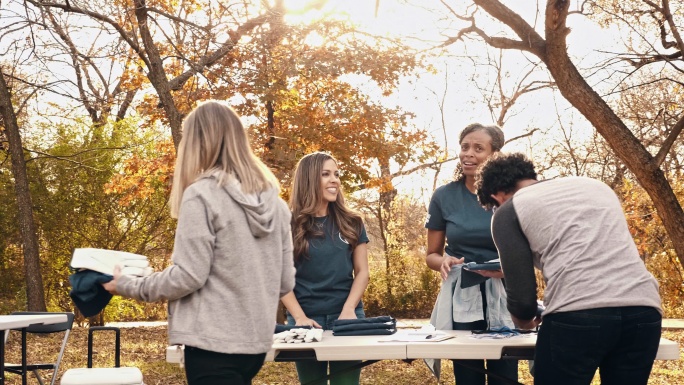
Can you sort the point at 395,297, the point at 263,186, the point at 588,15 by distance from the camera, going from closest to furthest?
the point at 263,186 < the point at 588,15 < the point at 395,297

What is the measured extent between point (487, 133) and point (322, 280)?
102cm

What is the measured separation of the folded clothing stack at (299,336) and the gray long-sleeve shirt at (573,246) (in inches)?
39.5

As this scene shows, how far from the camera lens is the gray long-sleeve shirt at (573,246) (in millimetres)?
2627

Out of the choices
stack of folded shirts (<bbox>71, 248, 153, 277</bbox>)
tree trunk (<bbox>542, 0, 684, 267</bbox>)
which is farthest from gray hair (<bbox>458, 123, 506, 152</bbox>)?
tree trunk (<bbox>542, 0, 684, 267</bbox>)

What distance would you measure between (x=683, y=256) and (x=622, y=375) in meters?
6.28

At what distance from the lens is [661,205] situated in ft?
27.6

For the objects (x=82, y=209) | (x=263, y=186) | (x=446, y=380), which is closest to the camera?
(x=263, y=186)

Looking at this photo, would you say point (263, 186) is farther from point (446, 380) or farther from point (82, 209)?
point (82, 209)

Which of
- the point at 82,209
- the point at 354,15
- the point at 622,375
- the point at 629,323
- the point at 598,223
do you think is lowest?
the point at 622,375

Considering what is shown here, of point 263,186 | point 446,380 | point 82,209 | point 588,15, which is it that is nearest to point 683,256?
point 446,380

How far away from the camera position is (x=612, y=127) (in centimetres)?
830

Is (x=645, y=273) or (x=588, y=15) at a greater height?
(x=588, y=15)

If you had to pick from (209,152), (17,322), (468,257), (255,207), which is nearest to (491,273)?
(468,257)

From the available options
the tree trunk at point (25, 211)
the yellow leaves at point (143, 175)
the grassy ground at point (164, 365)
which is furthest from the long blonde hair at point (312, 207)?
the yellow leaves at point (143, 175)
